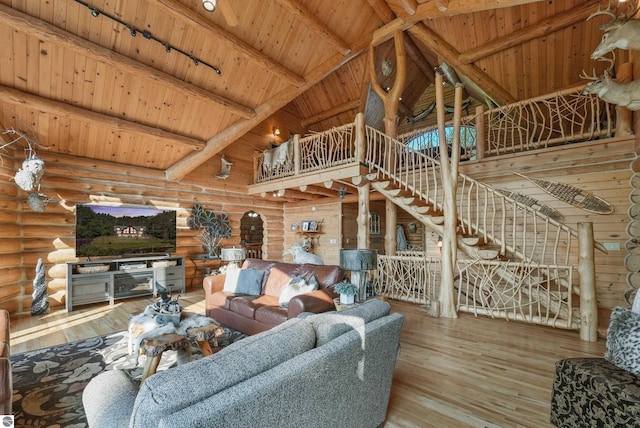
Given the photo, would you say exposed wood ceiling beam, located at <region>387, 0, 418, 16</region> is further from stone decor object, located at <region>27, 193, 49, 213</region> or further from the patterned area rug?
stone decor object, located at <region>27, 193, 49, 213</region>

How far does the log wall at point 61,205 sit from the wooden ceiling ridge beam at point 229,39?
10.4 ft

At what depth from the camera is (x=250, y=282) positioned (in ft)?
13.9

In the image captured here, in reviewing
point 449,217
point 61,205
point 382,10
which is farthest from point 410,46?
point 61,205

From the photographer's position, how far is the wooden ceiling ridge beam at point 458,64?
5805 millimetres

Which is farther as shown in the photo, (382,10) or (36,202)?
(382,10)

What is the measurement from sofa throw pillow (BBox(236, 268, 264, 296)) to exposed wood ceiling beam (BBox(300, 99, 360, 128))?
232 inches

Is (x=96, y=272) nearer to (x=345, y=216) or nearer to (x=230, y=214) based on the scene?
(x=230, y=214)

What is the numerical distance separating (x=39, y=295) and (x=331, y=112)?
7900 millimetres

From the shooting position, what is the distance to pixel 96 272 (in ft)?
16.2

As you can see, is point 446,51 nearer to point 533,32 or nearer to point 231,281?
point 533,32

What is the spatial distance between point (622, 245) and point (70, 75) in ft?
28.2

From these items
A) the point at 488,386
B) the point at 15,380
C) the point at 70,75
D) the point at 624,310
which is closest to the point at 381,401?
the point at 488,386

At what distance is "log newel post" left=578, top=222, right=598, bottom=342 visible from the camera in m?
3.46

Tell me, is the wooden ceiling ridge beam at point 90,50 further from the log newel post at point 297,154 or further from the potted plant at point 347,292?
the potted plant at point 347,292
